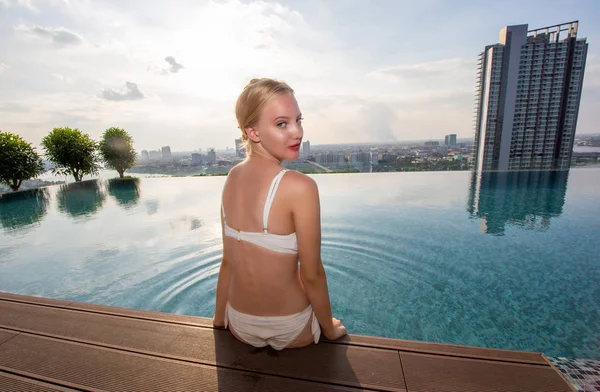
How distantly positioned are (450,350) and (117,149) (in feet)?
69.7

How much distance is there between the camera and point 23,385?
1.13 metres

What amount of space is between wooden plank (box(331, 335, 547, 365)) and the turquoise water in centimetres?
195

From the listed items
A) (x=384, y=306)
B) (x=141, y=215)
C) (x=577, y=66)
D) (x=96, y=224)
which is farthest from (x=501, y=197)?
(x=577, y=66)

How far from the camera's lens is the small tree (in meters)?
17.4

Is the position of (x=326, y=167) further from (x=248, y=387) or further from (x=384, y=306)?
(x=248, y=387)

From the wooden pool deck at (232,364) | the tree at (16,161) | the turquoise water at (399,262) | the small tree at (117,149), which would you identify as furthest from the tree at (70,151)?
the wooden pool deck at (232,364)

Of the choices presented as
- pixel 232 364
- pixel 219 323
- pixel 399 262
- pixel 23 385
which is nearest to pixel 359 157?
pixel 399 262

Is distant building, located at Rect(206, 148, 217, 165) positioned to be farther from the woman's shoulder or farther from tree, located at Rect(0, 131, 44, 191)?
the woman's shoulder

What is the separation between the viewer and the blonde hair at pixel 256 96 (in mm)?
1007

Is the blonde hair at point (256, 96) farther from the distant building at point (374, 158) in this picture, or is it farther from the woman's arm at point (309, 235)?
the distant building at point (374, 158)

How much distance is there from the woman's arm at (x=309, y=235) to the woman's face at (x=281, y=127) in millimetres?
155

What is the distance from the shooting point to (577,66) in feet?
62.8

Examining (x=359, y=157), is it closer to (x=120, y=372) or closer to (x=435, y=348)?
(x=435, y=348)

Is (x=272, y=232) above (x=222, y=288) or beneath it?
above
